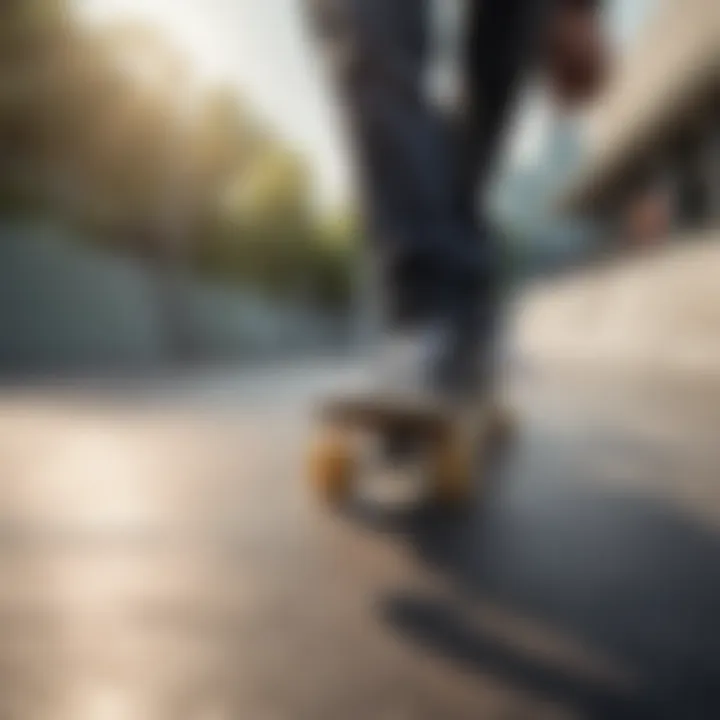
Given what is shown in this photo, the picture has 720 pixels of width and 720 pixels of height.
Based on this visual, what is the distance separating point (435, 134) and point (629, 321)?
4.29 meters

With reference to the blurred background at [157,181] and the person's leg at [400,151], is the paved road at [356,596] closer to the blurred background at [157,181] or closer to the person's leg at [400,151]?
the person's leg at [400,151]

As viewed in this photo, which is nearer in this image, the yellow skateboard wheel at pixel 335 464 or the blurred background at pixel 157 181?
the yellow skateboard wheel at pixel 335 464

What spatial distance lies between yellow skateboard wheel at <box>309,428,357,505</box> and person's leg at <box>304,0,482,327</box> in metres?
0.23

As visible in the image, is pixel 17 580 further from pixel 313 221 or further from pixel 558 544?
pixel 313 221

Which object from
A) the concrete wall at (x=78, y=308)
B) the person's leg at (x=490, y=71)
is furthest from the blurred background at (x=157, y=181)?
the person's leg at (x=490, y=71)

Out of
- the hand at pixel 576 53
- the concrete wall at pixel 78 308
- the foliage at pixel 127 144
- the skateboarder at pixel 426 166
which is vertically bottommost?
the concrete wall at pixel 78 308

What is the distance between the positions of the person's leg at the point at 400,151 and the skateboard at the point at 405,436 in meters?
0.19

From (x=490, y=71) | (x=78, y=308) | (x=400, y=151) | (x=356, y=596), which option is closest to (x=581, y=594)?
(x=356, y=596)

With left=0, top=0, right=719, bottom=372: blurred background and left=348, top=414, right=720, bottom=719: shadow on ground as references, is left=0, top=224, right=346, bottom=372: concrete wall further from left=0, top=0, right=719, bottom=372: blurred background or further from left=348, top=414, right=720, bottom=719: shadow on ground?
left=348, top=414, right=720, bottom=719: shadow on ground

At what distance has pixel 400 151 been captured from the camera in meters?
1.22

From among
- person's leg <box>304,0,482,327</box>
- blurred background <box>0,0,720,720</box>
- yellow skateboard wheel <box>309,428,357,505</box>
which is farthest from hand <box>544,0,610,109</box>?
yellow skateboard wheel <box>309,428,357,505</box>

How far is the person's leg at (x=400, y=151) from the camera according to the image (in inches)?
47.4

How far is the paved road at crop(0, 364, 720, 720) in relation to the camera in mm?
559

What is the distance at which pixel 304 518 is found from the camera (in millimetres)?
1094
